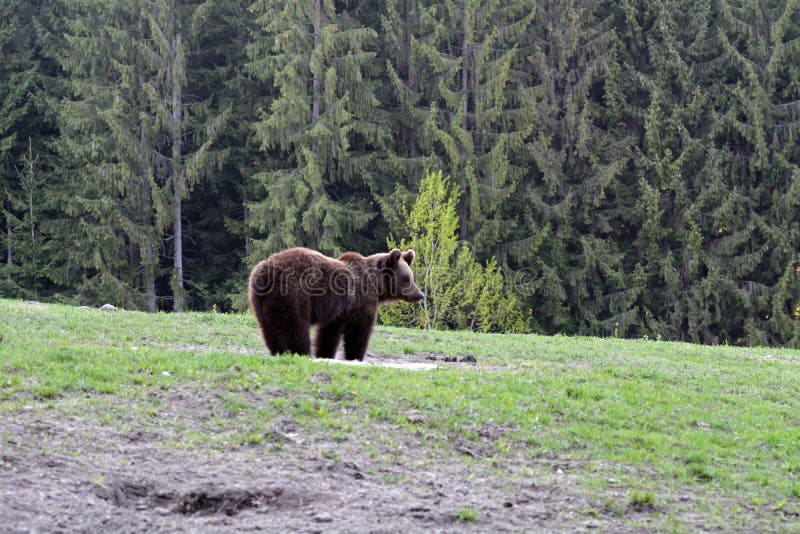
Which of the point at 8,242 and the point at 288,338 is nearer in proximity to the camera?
the point at 288,338

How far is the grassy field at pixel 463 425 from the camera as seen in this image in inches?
329

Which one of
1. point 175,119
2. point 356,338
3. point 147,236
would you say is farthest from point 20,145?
point 356,338

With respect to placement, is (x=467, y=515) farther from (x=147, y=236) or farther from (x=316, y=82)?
(x=147, y=236)

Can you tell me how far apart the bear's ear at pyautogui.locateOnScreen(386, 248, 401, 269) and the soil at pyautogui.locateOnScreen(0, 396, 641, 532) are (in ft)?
15.0

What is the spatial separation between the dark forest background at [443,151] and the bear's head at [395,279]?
23545 mm

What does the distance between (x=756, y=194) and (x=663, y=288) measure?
5500 millimetres

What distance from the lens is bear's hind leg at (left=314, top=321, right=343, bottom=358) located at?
1278cm

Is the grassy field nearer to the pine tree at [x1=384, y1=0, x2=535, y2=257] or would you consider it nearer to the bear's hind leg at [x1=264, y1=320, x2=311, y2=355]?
the bear's hind leg at [x1=264, y1=320, x2=311, y2=355]

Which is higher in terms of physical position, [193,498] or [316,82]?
[316,82]

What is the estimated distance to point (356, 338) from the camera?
12.9 metres

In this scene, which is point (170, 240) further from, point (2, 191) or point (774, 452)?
point (774, 452)

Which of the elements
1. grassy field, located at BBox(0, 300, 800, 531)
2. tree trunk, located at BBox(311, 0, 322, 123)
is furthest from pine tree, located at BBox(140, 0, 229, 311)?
grassy field, located at BBox(0, 300, 800, 531)

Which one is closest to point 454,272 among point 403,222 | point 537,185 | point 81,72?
point 403,222

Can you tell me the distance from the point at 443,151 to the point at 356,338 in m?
29.5
